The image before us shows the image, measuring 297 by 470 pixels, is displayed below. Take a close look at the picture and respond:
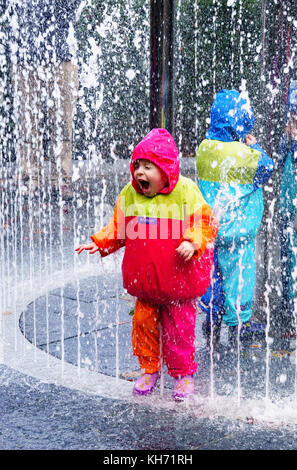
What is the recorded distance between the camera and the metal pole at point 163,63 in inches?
175

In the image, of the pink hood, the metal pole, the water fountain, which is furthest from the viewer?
the metal pole

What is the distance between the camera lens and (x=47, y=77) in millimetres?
9633

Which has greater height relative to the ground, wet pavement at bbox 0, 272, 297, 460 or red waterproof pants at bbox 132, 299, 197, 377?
red waterproof pants at bbox 132, 299, 197, 377

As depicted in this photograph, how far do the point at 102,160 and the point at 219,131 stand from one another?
13.1 m

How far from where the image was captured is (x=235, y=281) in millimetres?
4184

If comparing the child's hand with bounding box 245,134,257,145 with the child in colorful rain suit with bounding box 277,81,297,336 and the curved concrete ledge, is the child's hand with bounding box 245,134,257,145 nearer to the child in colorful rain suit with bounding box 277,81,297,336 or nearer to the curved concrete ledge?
the child in colorful rain suit with bounding box 277,81,297,336

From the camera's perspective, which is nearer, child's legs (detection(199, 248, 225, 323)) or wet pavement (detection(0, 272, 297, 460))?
wet pavement (detection(0, 272, 297, 460))

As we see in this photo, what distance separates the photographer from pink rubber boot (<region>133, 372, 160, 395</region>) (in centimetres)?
346

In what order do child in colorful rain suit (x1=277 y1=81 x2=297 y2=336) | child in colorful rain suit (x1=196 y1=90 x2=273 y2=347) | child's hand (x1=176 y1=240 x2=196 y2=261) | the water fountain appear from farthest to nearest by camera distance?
1. child in colorful rain suit (x1=277 y1=81 x2=297 y2=336)
2. child in colorful rain suit (x1=196 y1=90 x2=273 y2=347)
3. the water fountain
4. child's hand (x1=176 y1=240 x2=196 y2=261)

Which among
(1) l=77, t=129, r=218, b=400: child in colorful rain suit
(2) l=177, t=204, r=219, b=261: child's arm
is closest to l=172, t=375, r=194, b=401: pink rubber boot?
(1) l=77, t=129, r=218, b=400: child in colorful rain suit

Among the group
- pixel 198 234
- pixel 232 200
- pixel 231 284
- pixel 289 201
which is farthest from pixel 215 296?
pixel 198 234

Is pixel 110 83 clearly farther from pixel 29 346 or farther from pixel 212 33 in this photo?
pixel 29 346

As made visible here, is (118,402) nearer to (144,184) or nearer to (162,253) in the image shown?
(162,253)

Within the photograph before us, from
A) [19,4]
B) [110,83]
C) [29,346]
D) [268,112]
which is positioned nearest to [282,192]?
[268,112]
